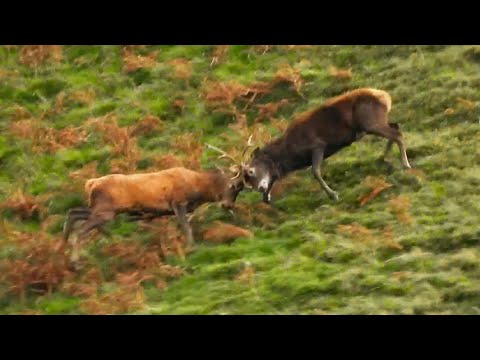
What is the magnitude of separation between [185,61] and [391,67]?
16.2ft

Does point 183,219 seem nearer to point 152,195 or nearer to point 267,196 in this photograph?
point 152,195

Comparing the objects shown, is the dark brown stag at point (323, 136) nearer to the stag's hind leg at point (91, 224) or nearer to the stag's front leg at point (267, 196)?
the stag's front leg at point (267, 196)

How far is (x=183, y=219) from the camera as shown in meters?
16.8

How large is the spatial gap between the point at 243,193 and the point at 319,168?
5.13ft

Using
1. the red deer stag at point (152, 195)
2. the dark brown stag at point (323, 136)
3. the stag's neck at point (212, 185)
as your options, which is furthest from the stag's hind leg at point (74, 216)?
the dark brown stag at point (323, 136)

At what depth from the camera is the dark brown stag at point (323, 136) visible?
17344 mm

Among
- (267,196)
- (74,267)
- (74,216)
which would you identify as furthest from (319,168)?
(74,267)

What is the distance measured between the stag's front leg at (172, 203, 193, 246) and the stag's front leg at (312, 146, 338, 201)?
7.77 feet

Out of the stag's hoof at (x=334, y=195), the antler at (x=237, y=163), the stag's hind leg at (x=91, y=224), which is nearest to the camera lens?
the stag's hind leg at (x=91, y=224)

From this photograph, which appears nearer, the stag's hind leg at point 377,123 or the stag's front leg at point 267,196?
the stag's hind leg at point 377,123

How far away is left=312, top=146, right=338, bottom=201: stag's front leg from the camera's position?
17203 millimetres

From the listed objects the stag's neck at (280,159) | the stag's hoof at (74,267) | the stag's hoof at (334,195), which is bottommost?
the stag's hoof at (74,267)

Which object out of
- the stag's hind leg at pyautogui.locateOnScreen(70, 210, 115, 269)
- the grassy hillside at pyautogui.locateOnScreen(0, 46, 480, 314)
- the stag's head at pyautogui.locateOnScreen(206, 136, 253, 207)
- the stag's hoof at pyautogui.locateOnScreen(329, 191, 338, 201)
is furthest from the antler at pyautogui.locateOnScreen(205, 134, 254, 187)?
the stag's hind leg at pyautogui.locateOnScreen(70, 210, 115, 269)

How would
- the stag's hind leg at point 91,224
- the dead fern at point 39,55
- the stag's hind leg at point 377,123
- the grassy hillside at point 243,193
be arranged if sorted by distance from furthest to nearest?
the dead fern at point 39,55, the stag's hind leg at point 377,123, the stag's hind leg at point 91,224, the grassy hillside at point 243,193
